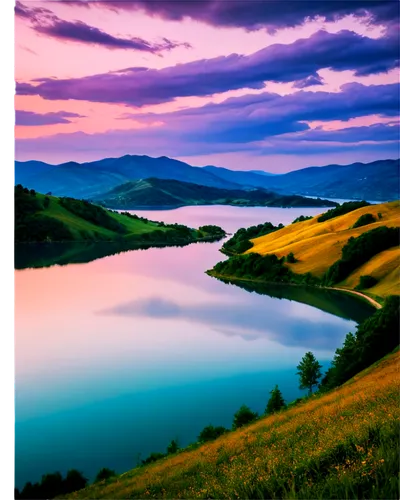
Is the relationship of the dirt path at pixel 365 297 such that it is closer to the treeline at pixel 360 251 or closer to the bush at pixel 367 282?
the bush at pixel 367 282

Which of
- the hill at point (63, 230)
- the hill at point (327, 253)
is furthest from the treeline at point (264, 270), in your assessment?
the hill at point (63, 230)

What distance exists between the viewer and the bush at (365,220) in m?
113

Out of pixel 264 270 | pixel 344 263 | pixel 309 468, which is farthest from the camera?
pixel 264 270

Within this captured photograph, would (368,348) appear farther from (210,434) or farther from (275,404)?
(210,434)

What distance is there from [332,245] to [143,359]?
6609 cm

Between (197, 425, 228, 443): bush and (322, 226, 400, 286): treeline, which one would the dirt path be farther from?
(197, 425, 228, 443): bush

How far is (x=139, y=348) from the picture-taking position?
55406 mm

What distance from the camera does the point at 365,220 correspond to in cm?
11362

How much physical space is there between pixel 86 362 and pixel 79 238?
466 ft

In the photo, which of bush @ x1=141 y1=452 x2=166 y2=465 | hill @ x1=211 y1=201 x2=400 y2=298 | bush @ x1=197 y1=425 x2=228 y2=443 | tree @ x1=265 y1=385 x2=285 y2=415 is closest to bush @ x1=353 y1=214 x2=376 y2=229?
hill @ x1=211 y1=201 x2=400 y2=298

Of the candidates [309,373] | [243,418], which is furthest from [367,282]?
[243,418]

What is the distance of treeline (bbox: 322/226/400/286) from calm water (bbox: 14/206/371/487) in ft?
31.9

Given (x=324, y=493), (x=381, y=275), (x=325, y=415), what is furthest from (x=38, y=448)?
(x=381, y=275)
